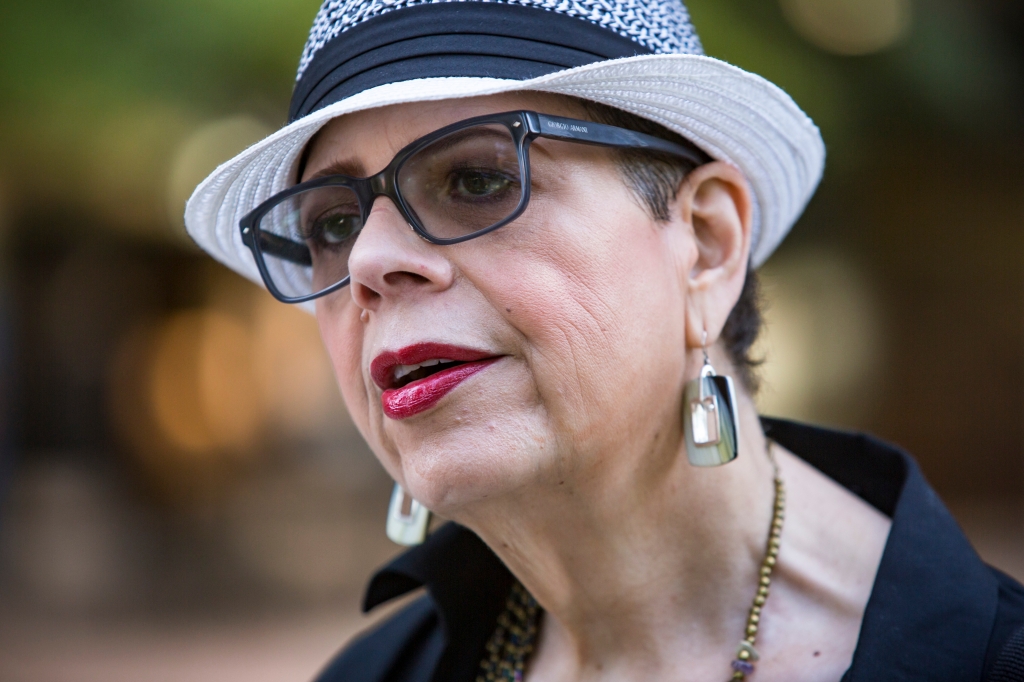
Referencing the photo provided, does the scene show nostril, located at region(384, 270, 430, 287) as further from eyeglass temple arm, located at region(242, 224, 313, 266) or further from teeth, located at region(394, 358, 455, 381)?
eyeglass temple arm, located at region(242, 224, 313, 266)

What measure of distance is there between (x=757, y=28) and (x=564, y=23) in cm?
492

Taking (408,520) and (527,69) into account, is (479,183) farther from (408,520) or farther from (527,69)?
(408,520)

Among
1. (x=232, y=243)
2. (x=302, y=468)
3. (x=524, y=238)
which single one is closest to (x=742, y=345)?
(x=524, y=238)

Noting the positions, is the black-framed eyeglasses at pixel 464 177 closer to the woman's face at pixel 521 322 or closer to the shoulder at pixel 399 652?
the woman's face at pixel 521 322

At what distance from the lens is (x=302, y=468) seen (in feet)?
34.4

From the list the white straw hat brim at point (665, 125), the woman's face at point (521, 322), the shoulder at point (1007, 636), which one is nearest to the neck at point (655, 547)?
→ the woman's face at point (521, 322)

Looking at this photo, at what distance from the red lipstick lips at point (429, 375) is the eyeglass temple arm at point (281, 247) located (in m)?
0.46

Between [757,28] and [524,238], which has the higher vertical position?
[524,238]

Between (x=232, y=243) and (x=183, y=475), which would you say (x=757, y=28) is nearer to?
(x=232, y=243)

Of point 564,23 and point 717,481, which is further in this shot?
point 717,481

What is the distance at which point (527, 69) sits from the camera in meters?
1.70

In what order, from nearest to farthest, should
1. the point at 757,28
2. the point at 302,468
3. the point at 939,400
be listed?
1. the point at 757,28
2. the point at 939,400
3. the point at 302,468

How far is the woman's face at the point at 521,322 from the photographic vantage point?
5.56 ft

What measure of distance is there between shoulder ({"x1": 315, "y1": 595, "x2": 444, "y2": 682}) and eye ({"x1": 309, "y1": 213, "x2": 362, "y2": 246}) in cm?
107
